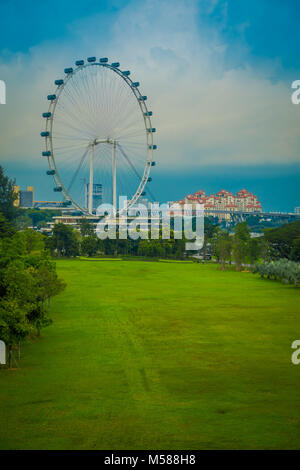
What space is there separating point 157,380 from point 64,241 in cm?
5230

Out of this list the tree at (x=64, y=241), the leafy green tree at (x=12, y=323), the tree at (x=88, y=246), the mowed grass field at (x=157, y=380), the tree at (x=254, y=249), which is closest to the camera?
the mowed grass field at (x=157, y=380)

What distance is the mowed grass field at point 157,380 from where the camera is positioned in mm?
11336

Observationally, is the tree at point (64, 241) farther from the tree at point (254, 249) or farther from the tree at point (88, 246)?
the tree at point (254, 249)

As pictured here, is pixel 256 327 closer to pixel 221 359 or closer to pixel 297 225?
pixel 221 359

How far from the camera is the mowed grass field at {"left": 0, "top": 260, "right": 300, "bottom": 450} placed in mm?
11336

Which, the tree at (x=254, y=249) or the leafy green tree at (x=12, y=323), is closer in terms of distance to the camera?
the leafy green tree at (x=12, y=323)

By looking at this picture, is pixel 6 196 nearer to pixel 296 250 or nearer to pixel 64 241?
pixel 64 241

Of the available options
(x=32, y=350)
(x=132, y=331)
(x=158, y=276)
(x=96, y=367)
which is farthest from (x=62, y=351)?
(x=158, y=276)

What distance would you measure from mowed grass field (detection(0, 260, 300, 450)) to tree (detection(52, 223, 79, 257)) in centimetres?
3710

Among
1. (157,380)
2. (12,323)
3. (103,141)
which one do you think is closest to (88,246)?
(103,141)

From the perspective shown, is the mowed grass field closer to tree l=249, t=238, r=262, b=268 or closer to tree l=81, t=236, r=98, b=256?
tree l=249, t=238, r=262, b=268

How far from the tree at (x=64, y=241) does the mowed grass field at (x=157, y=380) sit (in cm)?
3710

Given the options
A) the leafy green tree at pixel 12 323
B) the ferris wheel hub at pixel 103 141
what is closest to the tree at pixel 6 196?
the ferris wheel hub at pixel 103 141

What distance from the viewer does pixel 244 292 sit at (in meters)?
34.8
